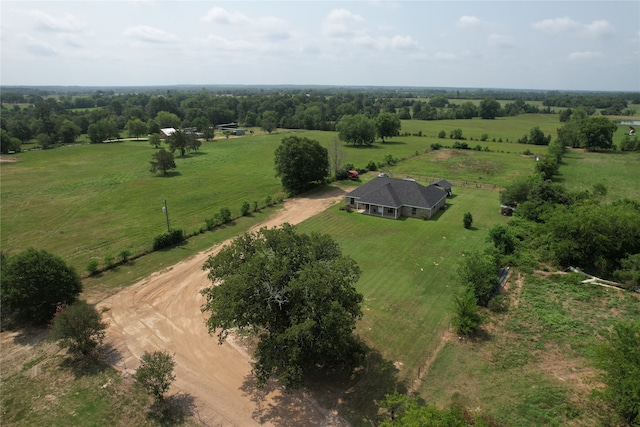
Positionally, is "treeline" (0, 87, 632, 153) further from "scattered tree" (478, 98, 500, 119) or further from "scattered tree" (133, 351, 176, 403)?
"scattered tree" (133, 351, 176, 403)

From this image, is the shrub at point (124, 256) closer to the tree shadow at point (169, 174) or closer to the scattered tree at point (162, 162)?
the tree shadow at point (169, 174)

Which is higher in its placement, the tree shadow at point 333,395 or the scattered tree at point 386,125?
the scattered tree at point 386,125

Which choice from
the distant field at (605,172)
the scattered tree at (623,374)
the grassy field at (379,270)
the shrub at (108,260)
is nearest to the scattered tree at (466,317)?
the grassy field at (379,270)

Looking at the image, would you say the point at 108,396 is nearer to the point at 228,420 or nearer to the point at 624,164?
the point at 228,420

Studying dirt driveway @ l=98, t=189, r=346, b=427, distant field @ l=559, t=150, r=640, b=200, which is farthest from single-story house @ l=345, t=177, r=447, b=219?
distant field @ l=559, t=150, r=640, b=200

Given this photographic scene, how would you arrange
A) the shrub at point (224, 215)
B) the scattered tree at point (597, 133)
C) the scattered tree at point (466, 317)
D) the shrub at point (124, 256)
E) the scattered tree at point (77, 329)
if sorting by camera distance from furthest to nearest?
the scattered tree at point (597, 133), the shrub at point (224, 215), the shrub at point (124, 256), the scattered tree at point (466, 317), the scattered tree at point (77, 329)

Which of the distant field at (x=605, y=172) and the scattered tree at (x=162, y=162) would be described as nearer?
the distant field at (x=605, y=172)

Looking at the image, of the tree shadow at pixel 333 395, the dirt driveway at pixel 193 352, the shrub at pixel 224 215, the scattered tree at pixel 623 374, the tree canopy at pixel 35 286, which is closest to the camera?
the scattered tree at pixel 623 374
